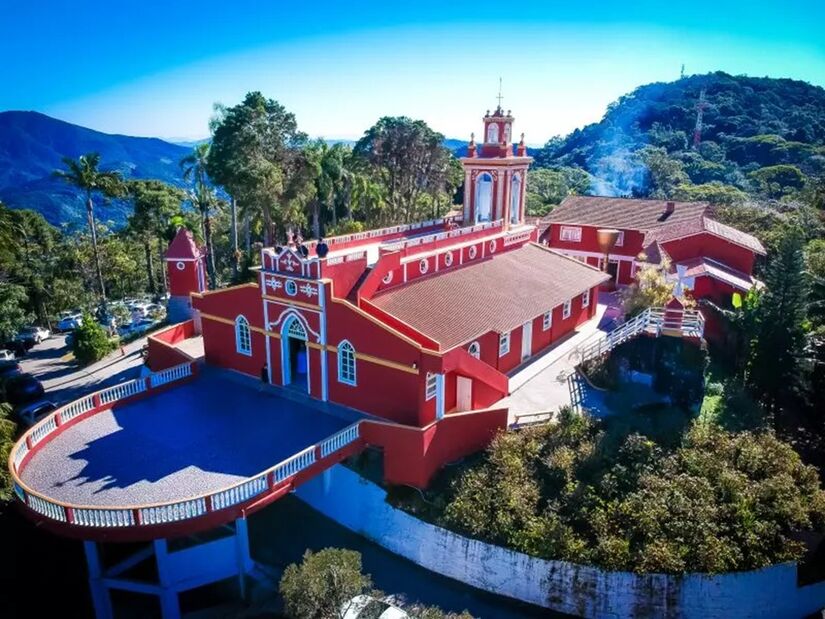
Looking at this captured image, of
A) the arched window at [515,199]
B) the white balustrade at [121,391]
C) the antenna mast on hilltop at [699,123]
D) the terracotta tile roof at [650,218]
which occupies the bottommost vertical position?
the white balustrade at [121,391]

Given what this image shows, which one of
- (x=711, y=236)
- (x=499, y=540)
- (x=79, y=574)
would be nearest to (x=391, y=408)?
(x=499, y=540)

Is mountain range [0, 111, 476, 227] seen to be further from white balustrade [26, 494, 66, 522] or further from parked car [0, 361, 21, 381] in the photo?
white balustrade [26, 494, 66, 522]

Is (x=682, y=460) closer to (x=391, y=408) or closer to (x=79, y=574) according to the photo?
(x=391, y=408)

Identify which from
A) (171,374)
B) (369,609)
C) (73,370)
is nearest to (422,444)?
(369,609)

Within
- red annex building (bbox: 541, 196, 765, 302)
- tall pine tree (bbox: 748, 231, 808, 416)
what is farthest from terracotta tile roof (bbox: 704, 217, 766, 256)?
tall pine tree (bbox: 748, 231, 808, 416)

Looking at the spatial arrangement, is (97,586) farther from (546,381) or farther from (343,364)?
(546,381)

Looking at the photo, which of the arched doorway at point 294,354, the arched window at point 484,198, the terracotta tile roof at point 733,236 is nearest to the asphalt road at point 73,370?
the arched doorway at point 294,354

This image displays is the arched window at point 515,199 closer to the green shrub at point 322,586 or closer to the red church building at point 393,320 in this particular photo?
the red church building at point 393,320
